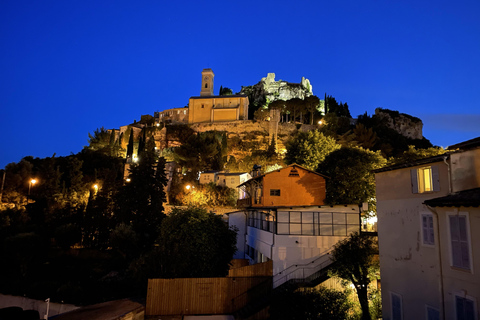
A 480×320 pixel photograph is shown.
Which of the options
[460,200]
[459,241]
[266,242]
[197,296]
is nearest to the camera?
[460,200]

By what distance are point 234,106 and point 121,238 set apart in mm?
52796

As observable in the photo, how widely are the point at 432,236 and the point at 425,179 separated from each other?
2.04 metres

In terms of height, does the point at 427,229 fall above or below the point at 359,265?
above

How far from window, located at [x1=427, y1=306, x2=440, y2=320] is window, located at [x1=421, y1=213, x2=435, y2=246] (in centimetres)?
212

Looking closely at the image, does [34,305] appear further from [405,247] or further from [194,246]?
[405,247]

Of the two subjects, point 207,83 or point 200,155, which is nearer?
point 200,155

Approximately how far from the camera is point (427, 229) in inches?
412

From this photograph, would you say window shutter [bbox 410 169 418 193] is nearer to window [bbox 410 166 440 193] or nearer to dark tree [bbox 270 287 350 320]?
window [bbox 410 166 440 193]

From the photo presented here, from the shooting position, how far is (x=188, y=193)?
50.1 meters

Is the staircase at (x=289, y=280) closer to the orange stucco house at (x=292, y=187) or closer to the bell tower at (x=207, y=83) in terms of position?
the orange stucco house at (x=292, y=187)

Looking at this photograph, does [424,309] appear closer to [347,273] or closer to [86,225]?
[347,273]

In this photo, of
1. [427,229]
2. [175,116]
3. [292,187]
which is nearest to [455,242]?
[427,229]

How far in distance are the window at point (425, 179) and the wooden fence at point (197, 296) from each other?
34.2ft

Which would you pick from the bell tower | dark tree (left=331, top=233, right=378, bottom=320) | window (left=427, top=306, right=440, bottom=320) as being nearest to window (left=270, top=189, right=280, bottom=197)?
dark tree (left=331, top=233, right=378, bottom=320)
